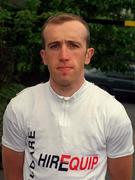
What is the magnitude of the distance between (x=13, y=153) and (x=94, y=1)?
287 inches

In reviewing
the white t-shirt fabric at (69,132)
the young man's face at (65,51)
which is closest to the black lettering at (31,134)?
the white t-shirt fabric at (69,132)

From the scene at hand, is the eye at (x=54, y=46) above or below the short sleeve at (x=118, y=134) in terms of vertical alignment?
above

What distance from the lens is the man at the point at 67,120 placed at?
8.05 feet

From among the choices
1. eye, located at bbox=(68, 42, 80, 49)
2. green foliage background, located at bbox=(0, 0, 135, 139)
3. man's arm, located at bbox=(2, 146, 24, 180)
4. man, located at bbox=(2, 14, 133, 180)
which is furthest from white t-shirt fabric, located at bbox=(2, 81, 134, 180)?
green foliage background, located at bbox=(0, 0, 135, 139)

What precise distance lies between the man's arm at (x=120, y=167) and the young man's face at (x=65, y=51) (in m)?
0.46

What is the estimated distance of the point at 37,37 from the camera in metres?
8.67

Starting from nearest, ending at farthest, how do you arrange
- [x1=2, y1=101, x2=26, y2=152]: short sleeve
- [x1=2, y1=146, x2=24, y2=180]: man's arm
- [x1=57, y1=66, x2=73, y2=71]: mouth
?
1. [x1=57, y1=66, x2=73, y2=71]: mouth
2. [x1=2, y1=101, x2=26, y2=152]: short sleeve
3. [x1=2, y1=146, x2=24, y2=180]: man's arm

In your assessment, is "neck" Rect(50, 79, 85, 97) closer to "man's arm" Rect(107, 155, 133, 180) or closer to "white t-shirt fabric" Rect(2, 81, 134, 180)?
"white t-shirt fabric" Rect(2, 81, 134, 180)

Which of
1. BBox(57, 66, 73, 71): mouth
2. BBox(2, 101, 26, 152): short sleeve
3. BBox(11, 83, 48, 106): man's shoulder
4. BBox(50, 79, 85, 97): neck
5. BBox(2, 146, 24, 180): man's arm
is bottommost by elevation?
BBox(2, 146, 24, 180): man's arm

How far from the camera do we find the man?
2.46m

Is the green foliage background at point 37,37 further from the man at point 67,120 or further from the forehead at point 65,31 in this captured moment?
the forehead at point 65,31

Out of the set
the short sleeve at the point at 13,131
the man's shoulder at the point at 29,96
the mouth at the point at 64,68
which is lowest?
the short sleeve at the point at 13,131

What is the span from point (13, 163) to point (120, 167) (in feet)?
1.81

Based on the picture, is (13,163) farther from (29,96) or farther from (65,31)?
(65,31)
